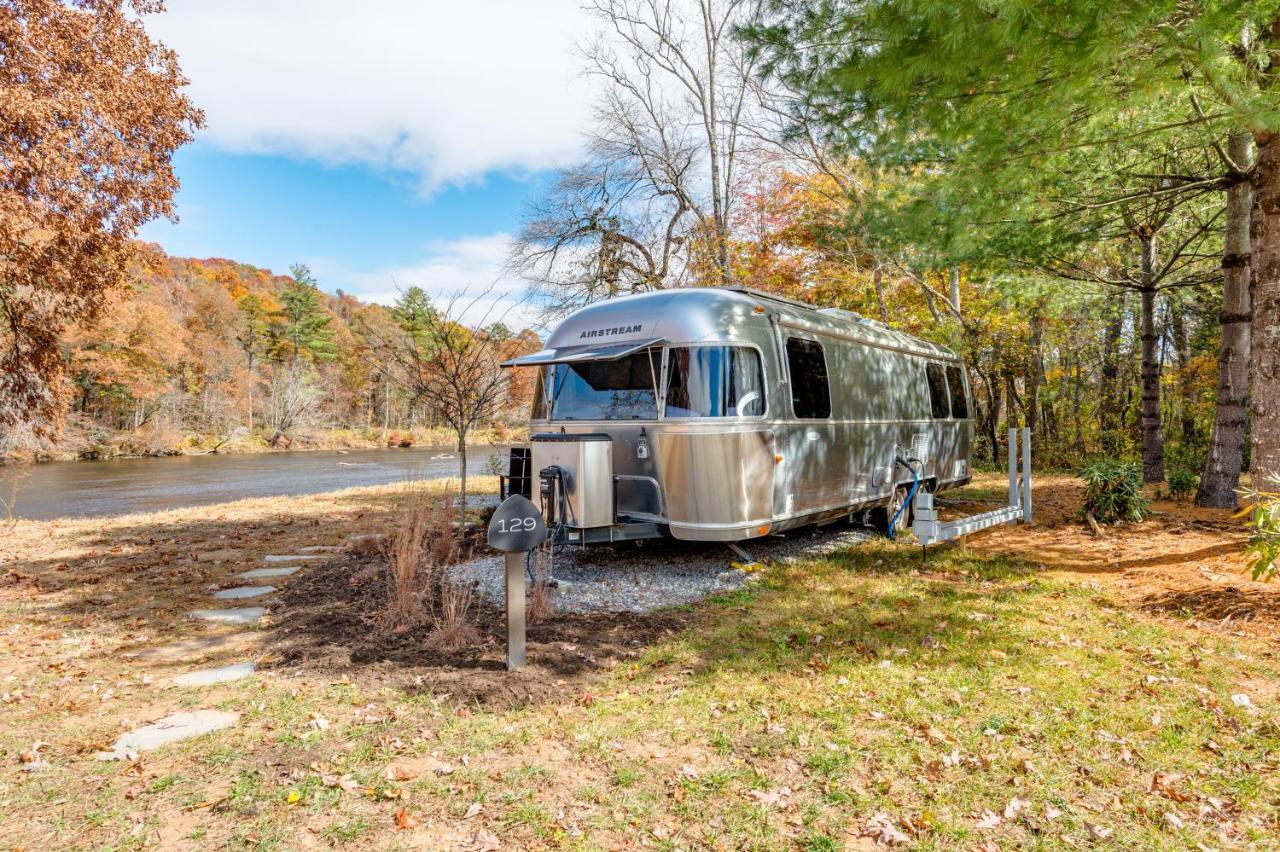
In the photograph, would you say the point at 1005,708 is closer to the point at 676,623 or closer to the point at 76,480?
the point at 676,623

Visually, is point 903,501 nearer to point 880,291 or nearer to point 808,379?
point 808,379

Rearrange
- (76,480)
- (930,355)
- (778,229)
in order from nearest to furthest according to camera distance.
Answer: (930,355), (778,229), (76,480)

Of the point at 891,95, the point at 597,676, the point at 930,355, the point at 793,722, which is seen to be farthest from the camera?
the point at 930,355

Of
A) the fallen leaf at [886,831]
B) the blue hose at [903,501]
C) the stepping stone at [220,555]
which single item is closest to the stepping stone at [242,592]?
the stepping stone at [220,555]

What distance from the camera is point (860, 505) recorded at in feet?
24.5

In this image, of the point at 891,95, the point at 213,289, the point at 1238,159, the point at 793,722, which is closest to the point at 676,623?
the point at 793,722

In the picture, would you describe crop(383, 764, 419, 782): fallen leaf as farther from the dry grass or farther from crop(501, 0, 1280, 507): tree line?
crop(501, 0, 1280, 507): tree line

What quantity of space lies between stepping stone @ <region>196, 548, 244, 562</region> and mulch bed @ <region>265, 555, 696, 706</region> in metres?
2.24

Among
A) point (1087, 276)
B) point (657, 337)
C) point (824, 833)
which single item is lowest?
point (824, 833)

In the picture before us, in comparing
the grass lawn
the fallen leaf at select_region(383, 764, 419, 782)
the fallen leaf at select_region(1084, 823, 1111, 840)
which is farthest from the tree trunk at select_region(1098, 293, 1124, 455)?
the fallen leaf at select_region(383, 764, 419, 782)

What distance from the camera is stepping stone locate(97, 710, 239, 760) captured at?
3070 mm

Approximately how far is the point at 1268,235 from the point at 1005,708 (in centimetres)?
500

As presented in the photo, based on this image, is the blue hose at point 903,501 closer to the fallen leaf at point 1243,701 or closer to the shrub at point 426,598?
the fallen leaf at point 1243,701

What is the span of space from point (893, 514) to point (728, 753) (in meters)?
5.93
